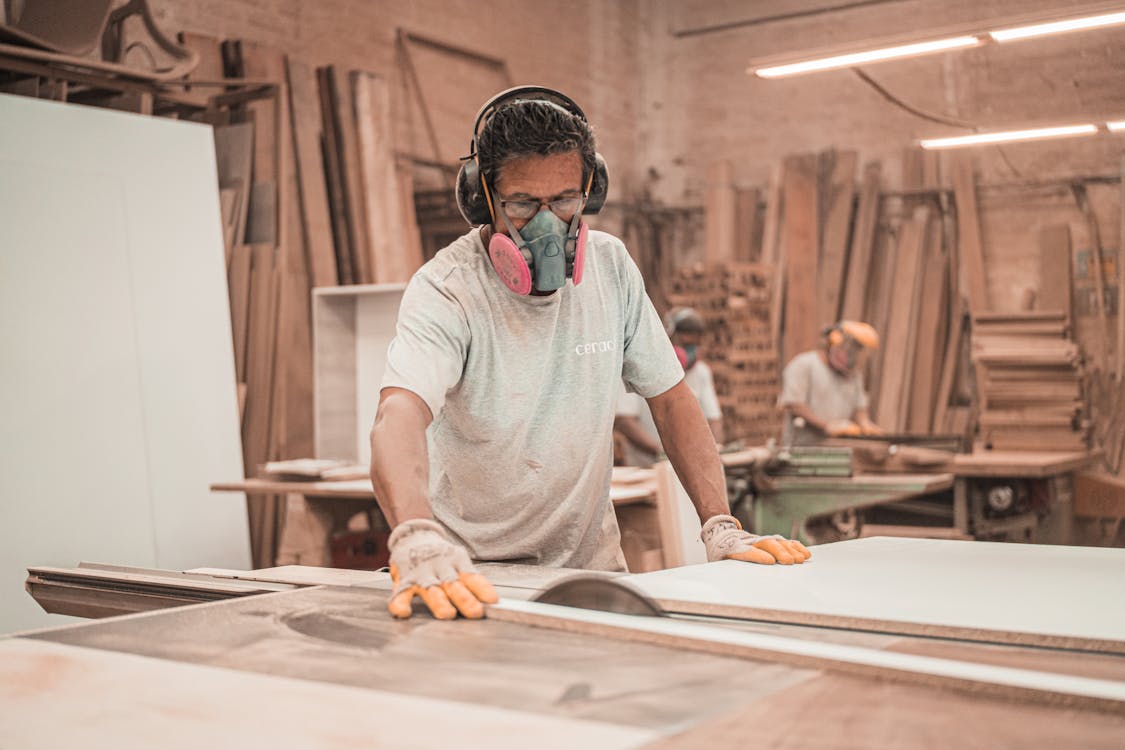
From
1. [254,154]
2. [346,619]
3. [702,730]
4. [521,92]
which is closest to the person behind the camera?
[702,730]

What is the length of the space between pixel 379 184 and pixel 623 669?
5.61m

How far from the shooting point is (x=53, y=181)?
15.0 ft

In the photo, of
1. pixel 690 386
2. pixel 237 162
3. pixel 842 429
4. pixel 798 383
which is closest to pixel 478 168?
pixel 690 386

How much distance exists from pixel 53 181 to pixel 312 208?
1837mm

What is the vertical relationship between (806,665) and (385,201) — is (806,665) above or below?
below

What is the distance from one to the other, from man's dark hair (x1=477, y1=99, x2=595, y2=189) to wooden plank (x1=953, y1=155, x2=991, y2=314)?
7343 mm

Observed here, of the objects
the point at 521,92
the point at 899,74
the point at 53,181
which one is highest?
the point at 899,74

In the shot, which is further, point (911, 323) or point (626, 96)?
point (626, 96)

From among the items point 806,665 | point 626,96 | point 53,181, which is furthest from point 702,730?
point 626,96

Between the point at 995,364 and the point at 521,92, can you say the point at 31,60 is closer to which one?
the point at 521,92

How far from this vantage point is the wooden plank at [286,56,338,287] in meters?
6.23

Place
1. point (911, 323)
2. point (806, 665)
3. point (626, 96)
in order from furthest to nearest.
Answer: point (626, 96) → point (911, 323) → point (806, 665)

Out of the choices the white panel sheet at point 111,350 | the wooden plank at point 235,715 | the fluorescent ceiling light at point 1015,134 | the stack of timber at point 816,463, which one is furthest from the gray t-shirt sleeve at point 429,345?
the fluorescent ceiling light at point 1015,134

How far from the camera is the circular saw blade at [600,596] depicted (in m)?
1.60
